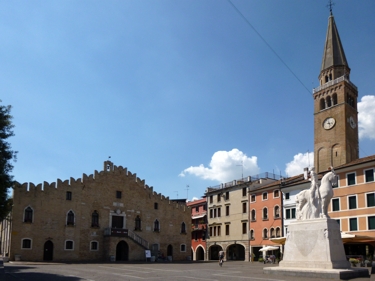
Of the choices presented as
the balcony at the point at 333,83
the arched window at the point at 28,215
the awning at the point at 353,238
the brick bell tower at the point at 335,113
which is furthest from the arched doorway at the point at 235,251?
the arched window at the point at 28,215

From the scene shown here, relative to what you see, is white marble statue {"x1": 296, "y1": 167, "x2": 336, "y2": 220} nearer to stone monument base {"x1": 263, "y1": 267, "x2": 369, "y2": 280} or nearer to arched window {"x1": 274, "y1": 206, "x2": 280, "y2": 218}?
stone monument base {"x1": 263, "y1": 267, "x2": 369, "y2": 280}

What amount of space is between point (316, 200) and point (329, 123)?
3681 centimetres

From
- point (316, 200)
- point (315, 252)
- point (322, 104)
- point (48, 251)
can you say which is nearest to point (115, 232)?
point (48, 251)

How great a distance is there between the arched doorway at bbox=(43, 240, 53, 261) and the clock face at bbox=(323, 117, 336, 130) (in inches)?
1498

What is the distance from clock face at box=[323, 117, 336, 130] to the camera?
52134 millimetres

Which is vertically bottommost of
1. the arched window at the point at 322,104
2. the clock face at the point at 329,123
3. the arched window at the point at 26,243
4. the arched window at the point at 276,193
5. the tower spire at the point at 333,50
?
the arched window at the point at 26,243

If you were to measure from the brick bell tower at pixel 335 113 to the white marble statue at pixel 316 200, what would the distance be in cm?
3293

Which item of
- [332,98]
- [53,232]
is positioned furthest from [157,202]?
[332,98]

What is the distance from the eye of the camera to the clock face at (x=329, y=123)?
171 feet

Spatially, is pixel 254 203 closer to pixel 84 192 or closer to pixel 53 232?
pixel 84 192

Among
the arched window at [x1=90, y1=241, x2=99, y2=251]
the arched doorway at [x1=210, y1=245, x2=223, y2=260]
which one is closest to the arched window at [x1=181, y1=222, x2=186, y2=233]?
the arched doorway at [x1=210, y1=245, x2=223, y2=260]

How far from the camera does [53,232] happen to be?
40469 mm

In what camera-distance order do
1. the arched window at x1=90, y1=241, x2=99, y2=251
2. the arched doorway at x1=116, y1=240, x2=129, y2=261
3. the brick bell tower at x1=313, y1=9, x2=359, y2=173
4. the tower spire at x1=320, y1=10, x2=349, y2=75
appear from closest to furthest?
1. the arched window at x1=90, y1=241, x2=99, y2=251
2. the arched doorway at x1=116, y1=240, x2=129, y2=261
3. the brick bell tower at x1=313, y1=9, x2=359, y2=173
4. the tower spire at x1=320, y1=10, x2=349, y2=75

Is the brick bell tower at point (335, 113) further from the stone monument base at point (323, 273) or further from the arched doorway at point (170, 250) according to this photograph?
the stone monument base at point (323, 273)
